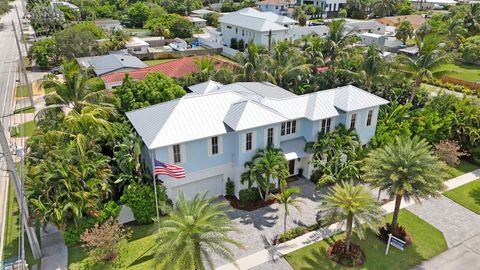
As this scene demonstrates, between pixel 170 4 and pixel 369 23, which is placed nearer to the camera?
pixel 369 23

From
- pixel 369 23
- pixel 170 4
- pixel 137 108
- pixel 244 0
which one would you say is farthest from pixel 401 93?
pixel 244 0

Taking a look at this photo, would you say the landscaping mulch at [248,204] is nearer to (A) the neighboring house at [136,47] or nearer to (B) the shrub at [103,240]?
(B) the shrub at [103,240]

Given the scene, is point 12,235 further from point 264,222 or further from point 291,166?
point 291,166

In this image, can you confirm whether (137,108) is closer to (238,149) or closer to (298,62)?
(238,149)

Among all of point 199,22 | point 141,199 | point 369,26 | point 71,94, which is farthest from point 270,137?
point 199,22

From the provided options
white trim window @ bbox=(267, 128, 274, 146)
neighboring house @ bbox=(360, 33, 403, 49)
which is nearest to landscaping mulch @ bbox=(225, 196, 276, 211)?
white trim window @ bbox=(267, 128, 274, 146)

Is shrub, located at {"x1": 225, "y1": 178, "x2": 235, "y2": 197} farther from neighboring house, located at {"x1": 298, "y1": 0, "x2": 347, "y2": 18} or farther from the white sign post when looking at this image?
neighboring house, located at {"x1": 298, "y1": 0, "x2": 347, "y2": 18}

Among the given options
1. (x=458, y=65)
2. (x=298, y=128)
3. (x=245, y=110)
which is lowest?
(x=458, y=65)
